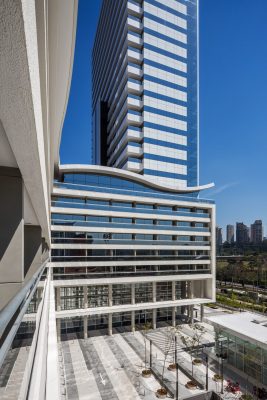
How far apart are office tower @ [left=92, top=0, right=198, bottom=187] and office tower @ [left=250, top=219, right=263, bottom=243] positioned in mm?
116443

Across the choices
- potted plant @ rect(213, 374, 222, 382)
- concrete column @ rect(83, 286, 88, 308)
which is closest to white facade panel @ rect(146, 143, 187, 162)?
concrete column @ rect(83, 286, 88, 308)

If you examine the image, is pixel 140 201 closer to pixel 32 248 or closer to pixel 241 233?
pixel 32 248

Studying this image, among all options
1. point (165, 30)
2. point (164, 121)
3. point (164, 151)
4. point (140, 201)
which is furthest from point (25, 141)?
point (165, 30)

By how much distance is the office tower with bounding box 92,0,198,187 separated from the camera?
42.8 meters

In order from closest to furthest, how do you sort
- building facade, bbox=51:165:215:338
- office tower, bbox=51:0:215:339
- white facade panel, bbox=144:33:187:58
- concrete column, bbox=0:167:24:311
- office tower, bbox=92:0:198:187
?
concrete column, bbox=0:167:24:311, building facade, bbox=51:165:215:338, office tower, bbox=51:0:215:339, office tower, bbox=92:0:198:187, white facade panel, bbox=144:33:187:58

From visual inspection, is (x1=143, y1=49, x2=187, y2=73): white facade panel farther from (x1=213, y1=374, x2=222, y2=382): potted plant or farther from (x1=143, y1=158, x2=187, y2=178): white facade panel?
(x1=213, y1=374, x2=222, y2=382): potted plant

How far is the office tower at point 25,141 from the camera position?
1.48m

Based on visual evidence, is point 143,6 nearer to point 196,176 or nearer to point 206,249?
point 196,176

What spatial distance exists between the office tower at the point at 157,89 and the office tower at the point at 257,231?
116443mm

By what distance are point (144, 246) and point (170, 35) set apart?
3690cm

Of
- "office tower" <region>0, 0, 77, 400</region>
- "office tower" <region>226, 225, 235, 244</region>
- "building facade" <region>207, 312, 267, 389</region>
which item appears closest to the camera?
"office tower" <region>0, 0, 77, 400</region>

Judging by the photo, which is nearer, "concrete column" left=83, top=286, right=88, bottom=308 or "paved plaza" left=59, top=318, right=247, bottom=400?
"paved plaza" left=59, top=318, right=247, bottom=400

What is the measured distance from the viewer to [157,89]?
44.2 meters

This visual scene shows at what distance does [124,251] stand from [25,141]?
29774 millimetres
